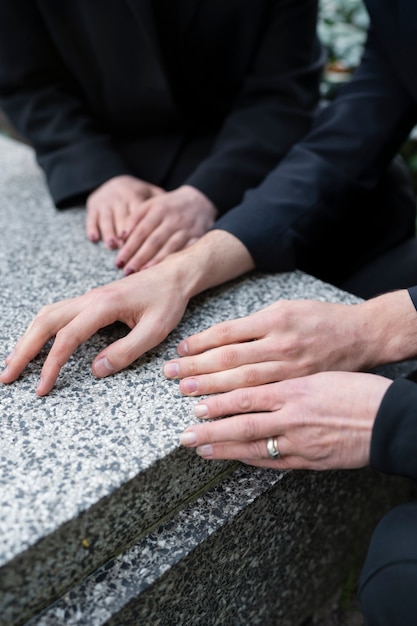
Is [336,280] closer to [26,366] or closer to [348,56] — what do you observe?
[26,366]

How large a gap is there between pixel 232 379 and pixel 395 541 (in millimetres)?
354

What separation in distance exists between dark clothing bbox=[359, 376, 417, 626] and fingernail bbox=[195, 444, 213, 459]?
9.7 inches

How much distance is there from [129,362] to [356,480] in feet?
1.93

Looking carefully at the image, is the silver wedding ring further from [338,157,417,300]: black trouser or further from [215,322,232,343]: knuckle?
[338,157,417,300]: black trouser

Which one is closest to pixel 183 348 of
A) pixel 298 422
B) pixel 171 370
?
pixel 171 370

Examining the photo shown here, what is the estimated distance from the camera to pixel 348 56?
2.73 metres

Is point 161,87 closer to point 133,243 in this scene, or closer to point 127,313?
point 133,243

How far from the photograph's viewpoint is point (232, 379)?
106 centimetres

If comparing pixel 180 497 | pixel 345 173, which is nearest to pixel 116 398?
pixel 180 497

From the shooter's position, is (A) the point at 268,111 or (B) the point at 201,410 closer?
(B) the point at 201,410

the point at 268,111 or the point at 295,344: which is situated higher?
the point at 268,111

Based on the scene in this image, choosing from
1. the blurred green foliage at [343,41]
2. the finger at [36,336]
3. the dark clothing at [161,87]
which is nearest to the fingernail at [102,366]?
the finger at [36,336]

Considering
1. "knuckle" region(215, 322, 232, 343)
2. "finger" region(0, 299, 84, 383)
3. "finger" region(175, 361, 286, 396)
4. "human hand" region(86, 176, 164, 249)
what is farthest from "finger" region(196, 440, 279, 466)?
"human hand" region(86, 176, 164, 249)

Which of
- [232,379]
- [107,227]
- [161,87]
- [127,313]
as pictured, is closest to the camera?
[232,379]
